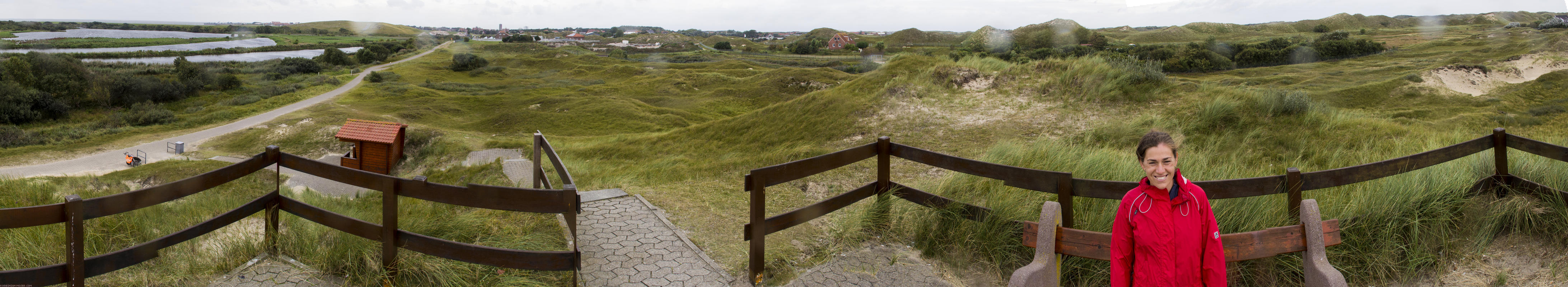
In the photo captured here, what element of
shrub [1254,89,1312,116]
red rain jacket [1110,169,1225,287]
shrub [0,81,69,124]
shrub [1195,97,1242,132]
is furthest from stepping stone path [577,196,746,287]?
shrub [0,81,69,124]

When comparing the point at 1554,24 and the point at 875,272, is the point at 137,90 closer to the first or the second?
the point at 875,272

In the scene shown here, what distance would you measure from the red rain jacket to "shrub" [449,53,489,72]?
76.3 metres

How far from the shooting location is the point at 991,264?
4312mm

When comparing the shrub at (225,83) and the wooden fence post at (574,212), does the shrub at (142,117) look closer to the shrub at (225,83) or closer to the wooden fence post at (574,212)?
the shrub at (225,83)

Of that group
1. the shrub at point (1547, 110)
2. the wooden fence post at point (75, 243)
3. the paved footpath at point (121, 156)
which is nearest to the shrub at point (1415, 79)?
the shrub at point (1547, 110)

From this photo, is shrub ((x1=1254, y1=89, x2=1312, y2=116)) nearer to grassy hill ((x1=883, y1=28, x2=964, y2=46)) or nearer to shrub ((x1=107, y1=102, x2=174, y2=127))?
grassy hill ((x1=883, y1=28, x2=964, y2=46))

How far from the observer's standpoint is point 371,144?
2044 cm

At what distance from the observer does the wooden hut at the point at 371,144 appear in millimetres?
20109

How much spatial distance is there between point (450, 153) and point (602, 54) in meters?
71.6

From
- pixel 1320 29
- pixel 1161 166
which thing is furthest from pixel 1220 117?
pixel 1320 29

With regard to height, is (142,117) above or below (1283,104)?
→ below

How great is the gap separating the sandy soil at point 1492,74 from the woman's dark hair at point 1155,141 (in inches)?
993

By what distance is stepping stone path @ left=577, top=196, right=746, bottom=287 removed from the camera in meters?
4.34

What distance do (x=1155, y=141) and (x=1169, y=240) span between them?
375 millimetres
